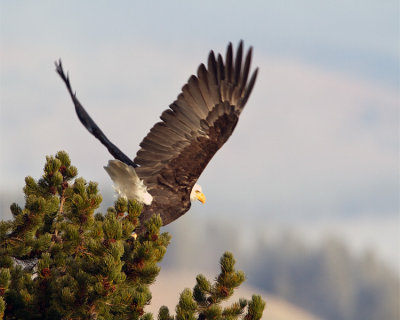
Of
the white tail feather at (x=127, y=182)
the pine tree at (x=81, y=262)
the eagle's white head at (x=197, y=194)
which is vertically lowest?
the pine tree at (x=81, y=262)

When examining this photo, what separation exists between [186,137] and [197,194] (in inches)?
42.4

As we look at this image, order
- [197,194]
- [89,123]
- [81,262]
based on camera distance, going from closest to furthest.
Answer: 1. [81,262]
2. [89,123]
3. [197,194]

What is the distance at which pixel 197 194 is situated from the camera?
11.2m

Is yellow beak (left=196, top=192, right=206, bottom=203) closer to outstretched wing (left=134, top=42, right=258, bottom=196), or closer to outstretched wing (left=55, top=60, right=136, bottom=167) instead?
outstretched wing (left=134, top=42, right=258, bottom=196)

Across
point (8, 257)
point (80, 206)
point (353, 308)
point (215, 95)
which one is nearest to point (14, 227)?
point (8, 257)

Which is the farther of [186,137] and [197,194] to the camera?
[197,194]

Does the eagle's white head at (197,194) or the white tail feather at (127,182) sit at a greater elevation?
the eagle's white head at (197,194)

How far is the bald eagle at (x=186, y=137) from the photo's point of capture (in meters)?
10.3

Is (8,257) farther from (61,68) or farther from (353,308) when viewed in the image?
(353,308)

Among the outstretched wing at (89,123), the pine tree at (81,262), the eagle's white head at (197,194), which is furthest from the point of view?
the eagle's white head at (197,194)

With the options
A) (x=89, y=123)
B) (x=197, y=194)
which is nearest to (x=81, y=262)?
(x=89, y=123)

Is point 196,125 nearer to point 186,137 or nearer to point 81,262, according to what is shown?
point 186,137

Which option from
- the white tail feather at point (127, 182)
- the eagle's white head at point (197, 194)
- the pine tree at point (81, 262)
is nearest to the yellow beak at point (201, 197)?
the eagle's white head at point (197, 194)

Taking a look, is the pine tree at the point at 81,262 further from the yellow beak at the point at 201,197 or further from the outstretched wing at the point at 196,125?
the yellow beak at the point at 201,197
